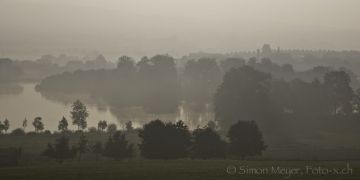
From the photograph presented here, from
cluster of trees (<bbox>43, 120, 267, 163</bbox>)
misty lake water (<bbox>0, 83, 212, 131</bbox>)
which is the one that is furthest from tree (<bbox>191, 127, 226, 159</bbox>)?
misty lake water (<bbox>0, 83, 212, 131</bbox>)

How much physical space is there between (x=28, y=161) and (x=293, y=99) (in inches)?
1726

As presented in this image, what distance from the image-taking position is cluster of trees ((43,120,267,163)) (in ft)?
131

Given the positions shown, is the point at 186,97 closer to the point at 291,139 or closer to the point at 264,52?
the point at 291,139

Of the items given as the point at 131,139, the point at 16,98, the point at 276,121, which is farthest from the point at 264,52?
the point at 131,139

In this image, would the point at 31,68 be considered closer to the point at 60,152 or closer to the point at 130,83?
the point at 130,83

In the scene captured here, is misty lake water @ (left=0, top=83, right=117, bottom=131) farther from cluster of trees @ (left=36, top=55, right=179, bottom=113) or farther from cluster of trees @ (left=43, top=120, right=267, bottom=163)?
cluster of trees @ (left=43, top=120, right=267, bottom=163)

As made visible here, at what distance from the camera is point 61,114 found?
8088 cm

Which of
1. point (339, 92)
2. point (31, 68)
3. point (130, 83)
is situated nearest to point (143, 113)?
point (130, 83)

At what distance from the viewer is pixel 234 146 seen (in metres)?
41.1

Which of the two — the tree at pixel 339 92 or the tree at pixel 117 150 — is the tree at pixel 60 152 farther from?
the tree at pixel 339 92

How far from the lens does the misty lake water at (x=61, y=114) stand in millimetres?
74375

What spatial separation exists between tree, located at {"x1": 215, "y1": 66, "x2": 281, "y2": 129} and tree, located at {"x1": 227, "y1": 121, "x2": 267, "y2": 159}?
2255 centimetres

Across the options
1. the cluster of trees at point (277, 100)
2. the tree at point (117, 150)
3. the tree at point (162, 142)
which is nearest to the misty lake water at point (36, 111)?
the cluster of trees at point (277, 100)

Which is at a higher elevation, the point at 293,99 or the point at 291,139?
the point at 293,99
